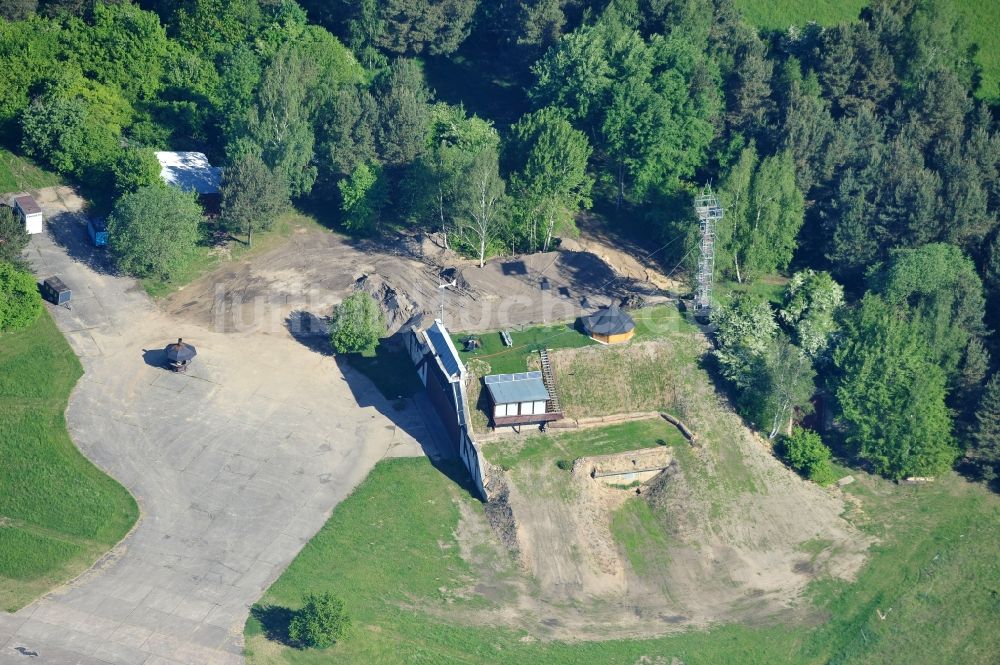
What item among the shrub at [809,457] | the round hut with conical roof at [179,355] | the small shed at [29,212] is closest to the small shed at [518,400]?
the shrub at [809,457]

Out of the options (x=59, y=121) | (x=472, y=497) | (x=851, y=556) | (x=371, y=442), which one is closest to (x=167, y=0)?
(x=59, y=121)

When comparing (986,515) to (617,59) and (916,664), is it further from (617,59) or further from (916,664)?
(617,59)

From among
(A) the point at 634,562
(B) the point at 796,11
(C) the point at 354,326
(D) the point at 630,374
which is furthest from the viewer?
(B) the point at 796,11

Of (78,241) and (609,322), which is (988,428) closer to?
(609,322)

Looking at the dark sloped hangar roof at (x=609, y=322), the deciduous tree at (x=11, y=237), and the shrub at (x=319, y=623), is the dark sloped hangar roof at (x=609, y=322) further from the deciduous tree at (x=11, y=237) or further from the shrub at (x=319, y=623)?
the deciduous tree at (x=11, y=237)

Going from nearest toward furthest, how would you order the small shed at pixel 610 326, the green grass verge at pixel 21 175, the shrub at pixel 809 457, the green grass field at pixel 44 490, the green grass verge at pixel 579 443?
the green grass field at pixel 44 490
the green grass verge at pixel 579 443
the shrub at pixel 809 457
the small shed at pixel 610 326
the green grass verge at pixel 21 175

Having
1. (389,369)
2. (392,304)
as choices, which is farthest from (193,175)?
(389,369)
